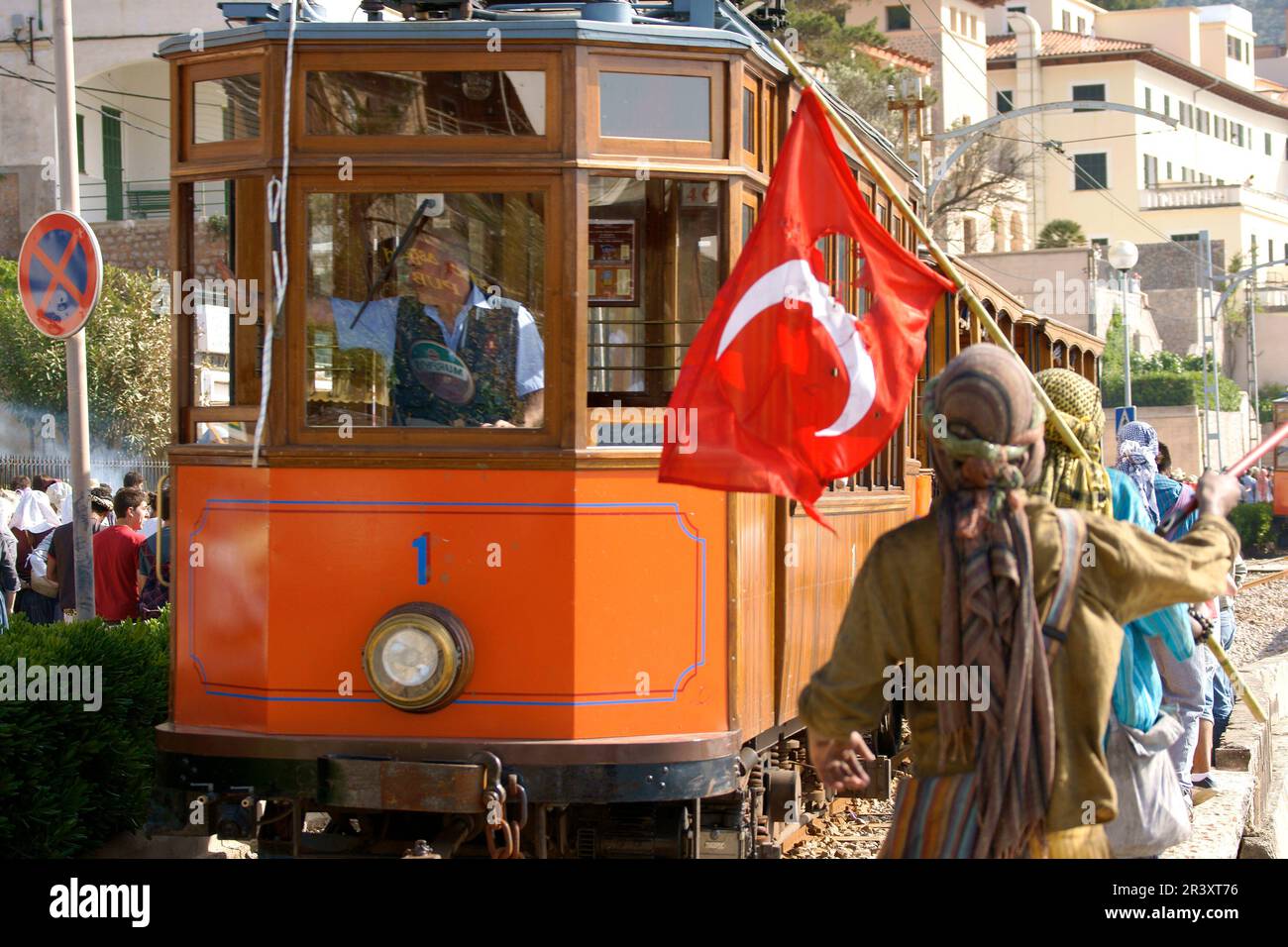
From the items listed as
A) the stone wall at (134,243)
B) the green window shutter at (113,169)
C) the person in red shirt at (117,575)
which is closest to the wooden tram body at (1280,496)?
the stone wall at (134,243)

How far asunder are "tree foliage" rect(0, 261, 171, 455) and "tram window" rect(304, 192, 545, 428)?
2036 cm

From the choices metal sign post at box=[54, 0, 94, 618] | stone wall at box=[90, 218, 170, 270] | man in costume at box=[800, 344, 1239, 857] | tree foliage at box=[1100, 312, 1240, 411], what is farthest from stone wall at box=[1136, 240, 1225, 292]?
man in costume at box=[800, 344, 1239, 857]

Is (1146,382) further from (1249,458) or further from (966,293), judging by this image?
(966,293)

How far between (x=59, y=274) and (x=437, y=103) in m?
3.08

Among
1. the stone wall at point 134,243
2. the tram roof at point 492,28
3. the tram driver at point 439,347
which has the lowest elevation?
the tram driver at point 439,347

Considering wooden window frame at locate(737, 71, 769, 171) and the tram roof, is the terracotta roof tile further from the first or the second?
the tram roof

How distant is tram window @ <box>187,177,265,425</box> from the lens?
665 centimetres

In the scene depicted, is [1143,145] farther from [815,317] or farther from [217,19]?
[815,317]

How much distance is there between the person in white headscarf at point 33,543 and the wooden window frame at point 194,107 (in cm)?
651

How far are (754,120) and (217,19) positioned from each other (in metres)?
24.3

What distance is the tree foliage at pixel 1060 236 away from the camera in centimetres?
6372

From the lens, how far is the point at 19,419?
28422 mm

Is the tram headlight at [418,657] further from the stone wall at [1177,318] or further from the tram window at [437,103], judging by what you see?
the stone wall at [1177,318]
